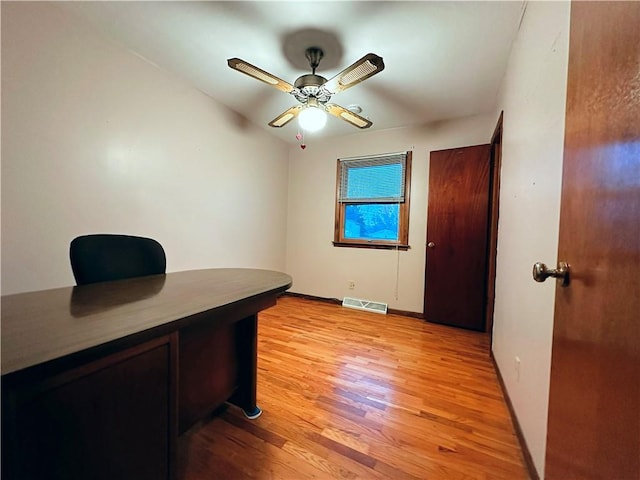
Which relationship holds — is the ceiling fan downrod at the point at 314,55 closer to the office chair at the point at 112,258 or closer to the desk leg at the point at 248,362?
the office chair at the point at 112,258

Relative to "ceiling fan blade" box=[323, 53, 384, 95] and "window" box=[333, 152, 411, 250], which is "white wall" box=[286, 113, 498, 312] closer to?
"window" box=[333, 152, 411, 250]

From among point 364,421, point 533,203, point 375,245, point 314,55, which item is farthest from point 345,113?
point 364,421

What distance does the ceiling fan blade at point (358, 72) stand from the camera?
1468 mm

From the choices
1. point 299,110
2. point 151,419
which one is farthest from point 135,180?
point 151,419

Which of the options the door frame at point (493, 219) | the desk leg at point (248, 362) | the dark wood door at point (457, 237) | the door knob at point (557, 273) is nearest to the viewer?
the door knob at point (557, 273)

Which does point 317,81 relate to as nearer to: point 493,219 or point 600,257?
point 600,257

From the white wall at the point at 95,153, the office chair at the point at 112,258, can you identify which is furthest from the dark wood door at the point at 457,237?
the office chair at the point at 112,258

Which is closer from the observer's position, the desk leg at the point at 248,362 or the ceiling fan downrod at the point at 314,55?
the desk leg at the point at 248,362

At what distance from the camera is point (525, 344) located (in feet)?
4.31

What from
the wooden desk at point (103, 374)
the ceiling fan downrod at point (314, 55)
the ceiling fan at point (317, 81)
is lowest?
the wooden desk at point (103, 374)

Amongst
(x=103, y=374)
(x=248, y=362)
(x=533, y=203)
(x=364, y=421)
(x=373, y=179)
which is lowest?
(x=364, y=421)

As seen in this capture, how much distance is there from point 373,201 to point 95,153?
2.89 meters

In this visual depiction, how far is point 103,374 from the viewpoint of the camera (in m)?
0.65

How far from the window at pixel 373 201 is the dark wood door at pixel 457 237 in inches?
15.7
